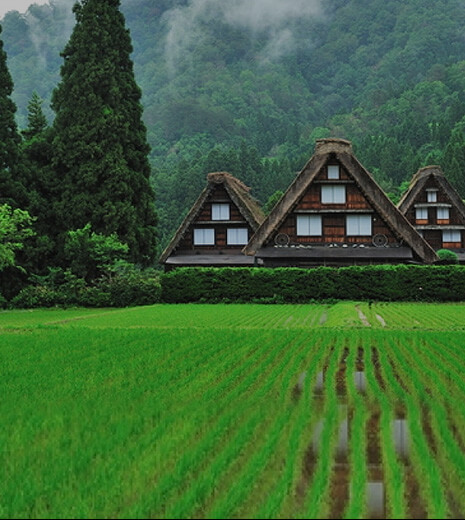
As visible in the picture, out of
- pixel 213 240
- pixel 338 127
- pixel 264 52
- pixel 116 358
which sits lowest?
pixel 116 358

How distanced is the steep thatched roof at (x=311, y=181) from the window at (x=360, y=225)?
2.87 ft

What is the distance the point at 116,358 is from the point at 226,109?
372ft

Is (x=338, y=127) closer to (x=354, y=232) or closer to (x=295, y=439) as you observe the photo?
(x=354, y=232)

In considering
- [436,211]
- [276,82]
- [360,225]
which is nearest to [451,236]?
[436,211]

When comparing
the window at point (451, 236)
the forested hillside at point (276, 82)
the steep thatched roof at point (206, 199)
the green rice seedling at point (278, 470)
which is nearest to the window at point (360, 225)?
the steep thatched roof at point (206, 199)

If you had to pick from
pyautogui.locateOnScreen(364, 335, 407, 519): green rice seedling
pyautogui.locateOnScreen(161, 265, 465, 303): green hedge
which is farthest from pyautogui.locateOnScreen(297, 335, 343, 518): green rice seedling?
pyautogui.locateOnScreen(161, 265, 465, 303): green hedge

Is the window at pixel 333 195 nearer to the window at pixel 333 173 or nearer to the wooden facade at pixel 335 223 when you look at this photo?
the wooden facade at pixel 335 223

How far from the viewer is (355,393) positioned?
300 inches

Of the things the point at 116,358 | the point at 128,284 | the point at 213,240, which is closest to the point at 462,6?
the point at 213,240

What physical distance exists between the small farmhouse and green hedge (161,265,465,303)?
19.8m

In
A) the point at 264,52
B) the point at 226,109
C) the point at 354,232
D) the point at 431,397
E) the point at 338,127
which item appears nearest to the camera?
the point at 431,397

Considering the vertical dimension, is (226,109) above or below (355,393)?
above

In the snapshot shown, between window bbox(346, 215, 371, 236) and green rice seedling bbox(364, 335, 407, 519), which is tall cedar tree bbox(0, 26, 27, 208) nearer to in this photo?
window bbox(346, 215, 371, 236)

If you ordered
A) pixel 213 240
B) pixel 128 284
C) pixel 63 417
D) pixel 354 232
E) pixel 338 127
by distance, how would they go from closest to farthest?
1. pixel 63 417
2. pixel 128 284
3. pixel 354 232
4. pixel 213 240
5. pixel 338 127
